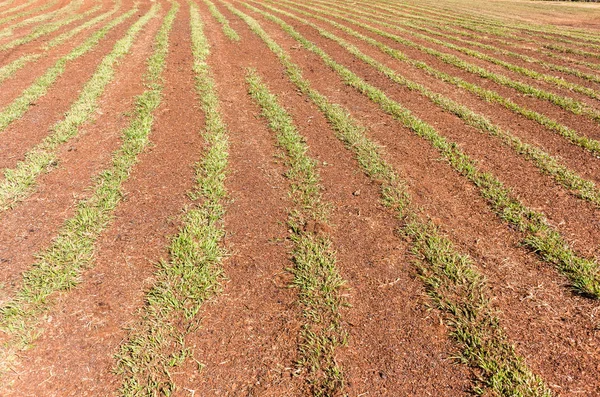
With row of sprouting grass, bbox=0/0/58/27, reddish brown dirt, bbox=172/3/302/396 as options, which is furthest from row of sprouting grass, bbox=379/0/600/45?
row of sprouting grass, bbox=0/0/58/27

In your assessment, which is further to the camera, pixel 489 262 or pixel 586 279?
pixel 489 262

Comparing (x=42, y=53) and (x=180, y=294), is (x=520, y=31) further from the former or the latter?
(x=180, y=294)

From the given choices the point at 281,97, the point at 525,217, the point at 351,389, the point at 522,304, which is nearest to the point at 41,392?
the point at 351,389

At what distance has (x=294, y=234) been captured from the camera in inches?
152

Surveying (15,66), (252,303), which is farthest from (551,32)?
(15,66)

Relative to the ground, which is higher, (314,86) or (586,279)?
(314,86)

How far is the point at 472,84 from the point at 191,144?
7135 mm

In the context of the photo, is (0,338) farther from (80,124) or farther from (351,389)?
(80,124)

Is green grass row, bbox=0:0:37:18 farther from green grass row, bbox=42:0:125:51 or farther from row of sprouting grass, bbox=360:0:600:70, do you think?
row of sprouting grass, bbox=360:0:600:70

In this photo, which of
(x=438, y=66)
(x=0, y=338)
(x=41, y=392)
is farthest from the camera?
(x=438, y=66)

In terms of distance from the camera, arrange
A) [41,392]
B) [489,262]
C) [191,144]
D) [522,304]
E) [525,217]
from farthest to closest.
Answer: [191,144] < [525,217] < [489,262] < [522,304] < [41,392]

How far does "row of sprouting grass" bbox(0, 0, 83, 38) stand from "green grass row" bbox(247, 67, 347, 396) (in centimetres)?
1390

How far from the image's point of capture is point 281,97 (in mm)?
7434

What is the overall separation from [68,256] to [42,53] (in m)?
9.91
